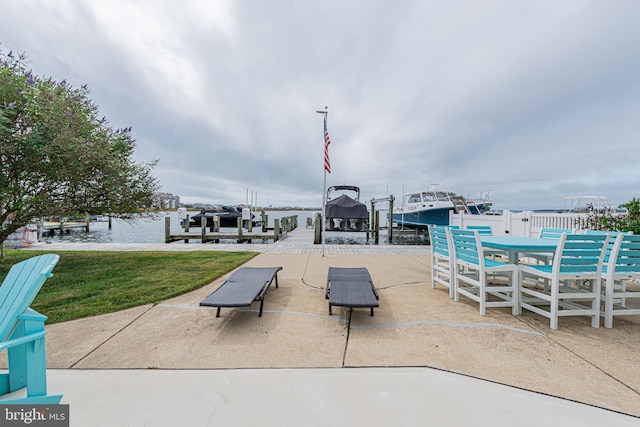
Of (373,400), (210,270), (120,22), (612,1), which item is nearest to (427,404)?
(373,400)

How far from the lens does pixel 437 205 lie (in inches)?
750

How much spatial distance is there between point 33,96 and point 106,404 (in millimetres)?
6766

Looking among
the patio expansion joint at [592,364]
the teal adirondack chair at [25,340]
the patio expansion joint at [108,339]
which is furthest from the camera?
the patio expansion joint at [108,339]

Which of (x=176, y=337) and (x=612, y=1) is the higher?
(x=612, y=1)

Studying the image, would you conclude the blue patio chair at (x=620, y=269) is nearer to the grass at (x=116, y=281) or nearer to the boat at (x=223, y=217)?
the grass at (x=116, y=281)

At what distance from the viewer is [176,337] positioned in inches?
108

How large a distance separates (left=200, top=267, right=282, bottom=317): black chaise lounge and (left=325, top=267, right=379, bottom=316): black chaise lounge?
961mm

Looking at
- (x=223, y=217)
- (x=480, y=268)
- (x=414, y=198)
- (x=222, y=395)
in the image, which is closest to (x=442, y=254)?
(x=480, y=268)

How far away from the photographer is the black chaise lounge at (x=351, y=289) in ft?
10.1

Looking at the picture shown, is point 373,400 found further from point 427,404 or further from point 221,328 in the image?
point 221,328

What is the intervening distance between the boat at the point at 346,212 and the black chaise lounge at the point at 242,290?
11.0m

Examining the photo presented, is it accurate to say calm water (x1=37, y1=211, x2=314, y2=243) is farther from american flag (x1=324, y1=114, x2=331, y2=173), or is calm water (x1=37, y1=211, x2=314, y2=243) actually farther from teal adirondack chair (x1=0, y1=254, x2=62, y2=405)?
teal adirondack chair (x1=0, y1=254, x2=62, y2=405)

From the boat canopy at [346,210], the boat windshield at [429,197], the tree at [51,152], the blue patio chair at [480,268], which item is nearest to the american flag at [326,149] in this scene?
the blue patio chair at [480,268]

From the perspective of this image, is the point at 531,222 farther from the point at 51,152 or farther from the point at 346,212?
the point at 51,152
